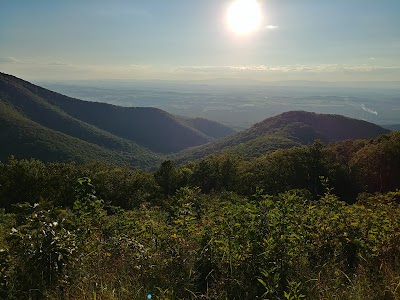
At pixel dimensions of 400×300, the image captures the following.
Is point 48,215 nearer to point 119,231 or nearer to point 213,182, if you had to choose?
point 119,231

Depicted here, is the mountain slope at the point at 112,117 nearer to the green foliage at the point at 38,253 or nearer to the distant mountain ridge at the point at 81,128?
the distant mountain ridge at the point at 81,128

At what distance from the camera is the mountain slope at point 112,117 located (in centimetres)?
15325

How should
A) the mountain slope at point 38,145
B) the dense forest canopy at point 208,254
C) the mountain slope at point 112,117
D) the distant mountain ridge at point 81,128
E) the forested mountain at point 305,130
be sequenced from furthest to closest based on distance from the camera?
the mountain slope at point 112,117, the forested mountain at point 305,130, the distant mountain ridge at point 81,128, the mountain slope at point 38,145, the dense forest canopy at point 208,254

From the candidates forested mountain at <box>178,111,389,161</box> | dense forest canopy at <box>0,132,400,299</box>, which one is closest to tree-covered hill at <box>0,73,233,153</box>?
forested mountain at <box>178,111,389,161</box>

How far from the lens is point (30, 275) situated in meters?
3.41

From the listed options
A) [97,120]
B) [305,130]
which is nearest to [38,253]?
[305,130]

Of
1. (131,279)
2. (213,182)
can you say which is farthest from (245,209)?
(213,182)

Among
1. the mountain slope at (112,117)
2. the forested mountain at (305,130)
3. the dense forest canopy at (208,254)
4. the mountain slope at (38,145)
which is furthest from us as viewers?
the mountain slope at (112,117)

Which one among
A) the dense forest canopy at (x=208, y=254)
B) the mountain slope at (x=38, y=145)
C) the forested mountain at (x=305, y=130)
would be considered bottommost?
the mountain slope at (x=38, y=145)

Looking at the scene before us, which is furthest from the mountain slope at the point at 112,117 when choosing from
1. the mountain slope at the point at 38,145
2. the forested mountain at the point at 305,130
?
the forested mountain at the point at 305,130

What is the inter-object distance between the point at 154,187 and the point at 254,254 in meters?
37.1

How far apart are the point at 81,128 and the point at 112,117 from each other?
44081mm

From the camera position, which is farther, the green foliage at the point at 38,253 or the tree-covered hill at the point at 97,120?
the tree-covered hill at the point at 97,120

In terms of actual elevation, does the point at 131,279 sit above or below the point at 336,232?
below
